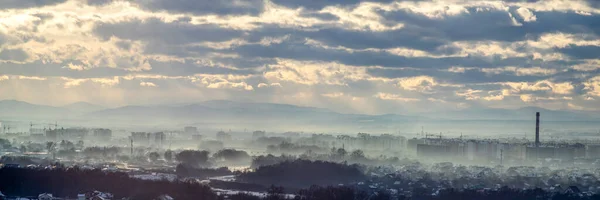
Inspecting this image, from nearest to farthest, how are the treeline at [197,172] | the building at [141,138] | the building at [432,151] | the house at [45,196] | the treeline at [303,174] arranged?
the house at [45,196] → the treeline at [303,174] → the treeline at [197,172] → the building at [432,151] → the building at [141,138]

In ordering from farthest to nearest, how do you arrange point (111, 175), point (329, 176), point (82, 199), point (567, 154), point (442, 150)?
point (442, 150) → point (567, 154) → point (329, 176) → point (111, 175) → point (82, 199)

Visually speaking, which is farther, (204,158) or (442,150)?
(442,150)

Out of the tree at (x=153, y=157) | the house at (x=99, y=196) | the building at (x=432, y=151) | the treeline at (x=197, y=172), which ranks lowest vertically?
the house at (x=99, y=196)

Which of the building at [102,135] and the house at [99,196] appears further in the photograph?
the building at [102,135]

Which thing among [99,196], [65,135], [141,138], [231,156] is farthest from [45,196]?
[65,135]

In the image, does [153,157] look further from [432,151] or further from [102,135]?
[102,135]

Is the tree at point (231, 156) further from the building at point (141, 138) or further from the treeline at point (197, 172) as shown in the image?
the building at point (141, 138)

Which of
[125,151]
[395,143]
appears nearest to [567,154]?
[395,143]

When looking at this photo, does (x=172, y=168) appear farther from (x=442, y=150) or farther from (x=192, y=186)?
(x=442, y=150)

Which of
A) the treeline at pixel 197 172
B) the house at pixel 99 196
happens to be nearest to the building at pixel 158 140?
the treeline at pixel 197 172
